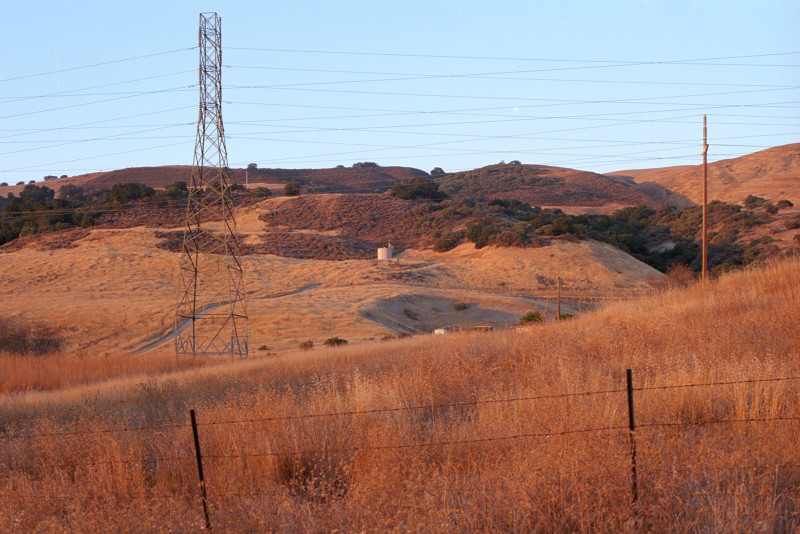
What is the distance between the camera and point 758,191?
4158 inches

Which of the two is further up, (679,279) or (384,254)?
(384,254)

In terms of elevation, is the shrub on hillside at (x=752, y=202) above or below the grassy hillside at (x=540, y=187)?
below

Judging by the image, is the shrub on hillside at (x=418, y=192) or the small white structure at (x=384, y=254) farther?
the shrub on hillside at (x=418, y=192)

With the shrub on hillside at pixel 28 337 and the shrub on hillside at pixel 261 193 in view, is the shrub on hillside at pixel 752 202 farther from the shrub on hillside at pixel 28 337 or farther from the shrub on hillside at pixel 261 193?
the shrub on hillside at pixel 28 337

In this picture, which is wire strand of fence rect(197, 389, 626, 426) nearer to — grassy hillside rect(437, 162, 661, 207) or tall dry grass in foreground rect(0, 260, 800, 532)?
tall dry grass in foreground rect(0, 260, 800, 532)

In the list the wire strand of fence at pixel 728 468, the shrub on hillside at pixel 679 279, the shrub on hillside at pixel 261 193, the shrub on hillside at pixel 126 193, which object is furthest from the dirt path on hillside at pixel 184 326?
the shrub on hillside at pixel 261 193

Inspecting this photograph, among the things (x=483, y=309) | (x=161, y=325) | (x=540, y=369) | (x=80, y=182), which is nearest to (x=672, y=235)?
(x=483, y=309)

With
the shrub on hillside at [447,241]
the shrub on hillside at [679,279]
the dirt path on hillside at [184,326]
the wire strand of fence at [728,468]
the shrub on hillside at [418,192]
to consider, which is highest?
the shrub on hillside at [418,192]

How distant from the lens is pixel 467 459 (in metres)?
6.64

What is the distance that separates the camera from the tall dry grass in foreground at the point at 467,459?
17.5ft

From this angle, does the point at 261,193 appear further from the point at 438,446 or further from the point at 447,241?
the point at 438,446

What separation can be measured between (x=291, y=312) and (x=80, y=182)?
11243cm

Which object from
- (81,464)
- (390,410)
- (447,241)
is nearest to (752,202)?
(447,241)

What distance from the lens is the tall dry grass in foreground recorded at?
5.33 m
